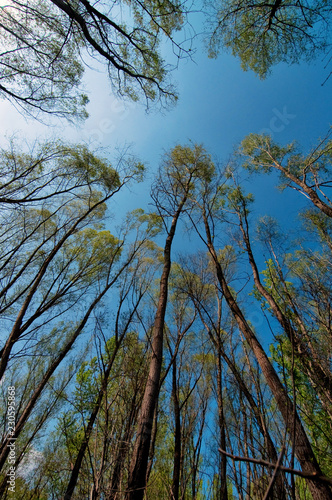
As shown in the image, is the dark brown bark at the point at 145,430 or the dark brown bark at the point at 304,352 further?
the dark brown bark at the point at 304,352

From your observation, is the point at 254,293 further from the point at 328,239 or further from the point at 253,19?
the point at 253,19

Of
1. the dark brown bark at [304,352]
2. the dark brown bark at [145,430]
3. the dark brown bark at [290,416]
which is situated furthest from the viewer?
the dark brown bark at [304,352]

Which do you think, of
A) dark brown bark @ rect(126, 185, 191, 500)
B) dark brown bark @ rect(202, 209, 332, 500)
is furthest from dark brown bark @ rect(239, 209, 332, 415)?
dark brown bark @ rect(126, 185, 191, 500)

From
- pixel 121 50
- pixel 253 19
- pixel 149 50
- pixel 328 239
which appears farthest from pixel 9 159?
pixel 328 239

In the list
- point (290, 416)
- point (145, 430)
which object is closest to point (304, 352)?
point (290, 416)

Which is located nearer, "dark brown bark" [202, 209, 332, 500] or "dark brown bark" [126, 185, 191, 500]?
"dark brown bark" [126, 185, 191, 500]

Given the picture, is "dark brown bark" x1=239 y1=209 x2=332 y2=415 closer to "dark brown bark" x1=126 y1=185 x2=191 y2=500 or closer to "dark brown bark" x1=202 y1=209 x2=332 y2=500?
"dark brown bark" x1=202 y1=209 x2=332 y2=500

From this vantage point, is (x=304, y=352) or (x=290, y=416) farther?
(x=304, y=352)

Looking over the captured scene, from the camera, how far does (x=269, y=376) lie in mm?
3926

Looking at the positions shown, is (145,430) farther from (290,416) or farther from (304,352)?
(304,352)

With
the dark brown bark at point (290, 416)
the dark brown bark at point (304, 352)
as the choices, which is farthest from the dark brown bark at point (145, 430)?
the dark brown bark at point (304, 352)

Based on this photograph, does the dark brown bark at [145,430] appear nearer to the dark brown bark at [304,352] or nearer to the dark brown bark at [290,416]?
the dark brown bark at [290,416]

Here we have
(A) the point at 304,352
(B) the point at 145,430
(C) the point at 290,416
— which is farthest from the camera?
(A) the point at 304,352

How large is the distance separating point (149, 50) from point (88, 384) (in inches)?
421
